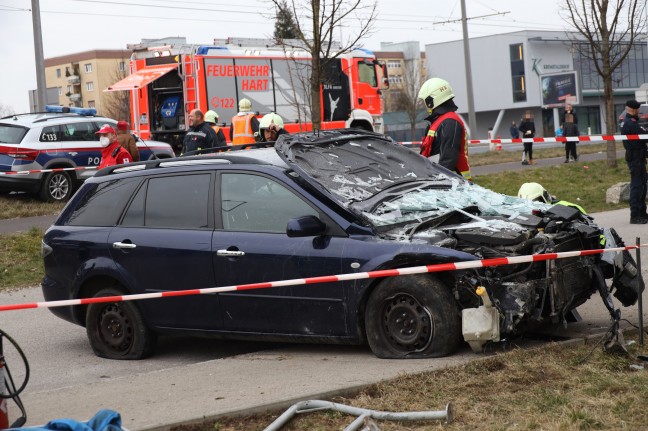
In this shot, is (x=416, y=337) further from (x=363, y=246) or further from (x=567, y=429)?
(x=567, y=429)

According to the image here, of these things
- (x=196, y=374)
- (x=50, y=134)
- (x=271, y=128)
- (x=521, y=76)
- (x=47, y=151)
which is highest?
(x=521, y=76)

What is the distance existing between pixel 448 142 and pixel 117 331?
3.61 meters

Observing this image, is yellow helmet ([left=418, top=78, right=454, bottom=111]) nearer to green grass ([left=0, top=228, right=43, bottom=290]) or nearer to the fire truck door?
green grass ([left=0, top=228, right=43, bottom=290])

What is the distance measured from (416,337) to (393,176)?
1.68 m

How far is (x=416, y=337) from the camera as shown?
6.57m

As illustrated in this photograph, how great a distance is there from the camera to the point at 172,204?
7.71 meters

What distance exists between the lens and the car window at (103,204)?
797cm

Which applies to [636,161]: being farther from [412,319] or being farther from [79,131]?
[79,131]

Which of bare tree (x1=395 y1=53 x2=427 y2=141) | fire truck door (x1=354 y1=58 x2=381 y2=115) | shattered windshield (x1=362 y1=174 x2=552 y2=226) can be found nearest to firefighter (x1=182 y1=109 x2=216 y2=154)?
shattered windshield (x1=362 y1=174 x2=552 y2=226)

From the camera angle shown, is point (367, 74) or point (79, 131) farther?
point (367, 74)

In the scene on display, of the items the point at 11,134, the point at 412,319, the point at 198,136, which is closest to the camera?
the point at 412,319

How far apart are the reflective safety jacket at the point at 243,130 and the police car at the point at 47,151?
4295 millimetres

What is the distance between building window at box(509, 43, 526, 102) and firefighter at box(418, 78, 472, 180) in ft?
247

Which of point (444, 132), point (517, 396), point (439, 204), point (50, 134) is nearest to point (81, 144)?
point (50, 134)
